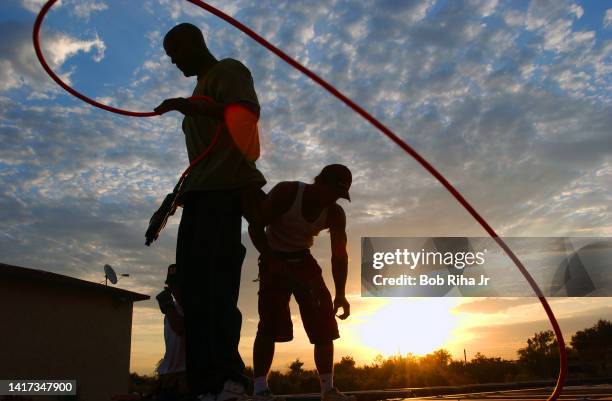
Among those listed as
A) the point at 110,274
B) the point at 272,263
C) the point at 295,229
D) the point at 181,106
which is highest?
the point at 110,274

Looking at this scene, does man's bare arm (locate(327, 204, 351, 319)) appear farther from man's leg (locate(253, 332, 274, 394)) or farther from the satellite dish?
the satellite dish

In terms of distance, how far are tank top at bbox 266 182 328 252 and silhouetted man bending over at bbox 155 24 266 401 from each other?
1.09 metres

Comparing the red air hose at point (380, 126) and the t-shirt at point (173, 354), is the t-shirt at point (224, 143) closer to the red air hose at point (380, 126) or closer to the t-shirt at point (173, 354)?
the red air hose at point (380, 126)

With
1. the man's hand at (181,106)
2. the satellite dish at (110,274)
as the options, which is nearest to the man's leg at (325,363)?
the man's hand at (181,106)

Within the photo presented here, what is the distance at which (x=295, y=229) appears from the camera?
418cm

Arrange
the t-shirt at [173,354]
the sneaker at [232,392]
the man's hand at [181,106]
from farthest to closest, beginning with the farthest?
1. the t-shirt at [173,354]
2. the man's hand at [181,106]
3. the sneaker at [232,392]

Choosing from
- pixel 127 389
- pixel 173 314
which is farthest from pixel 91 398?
pixel 173 314

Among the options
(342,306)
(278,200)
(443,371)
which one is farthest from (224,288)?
(443,371)

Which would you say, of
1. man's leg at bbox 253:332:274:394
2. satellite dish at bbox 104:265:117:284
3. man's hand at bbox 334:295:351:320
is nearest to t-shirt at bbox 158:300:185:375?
man's leg at bbox 253:332:274:394

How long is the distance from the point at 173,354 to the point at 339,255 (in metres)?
1.35

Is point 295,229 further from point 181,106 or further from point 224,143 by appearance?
point 181,106

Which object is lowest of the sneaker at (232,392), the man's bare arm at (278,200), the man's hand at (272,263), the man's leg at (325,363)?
the sneaker at (232,392)

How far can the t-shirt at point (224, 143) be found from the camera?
2.92 meters

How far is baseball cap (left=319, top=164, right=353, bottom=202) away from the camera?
159 inches
